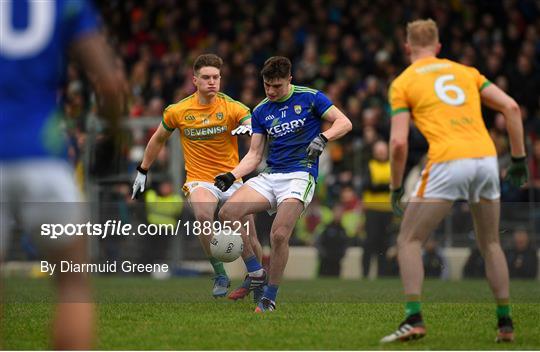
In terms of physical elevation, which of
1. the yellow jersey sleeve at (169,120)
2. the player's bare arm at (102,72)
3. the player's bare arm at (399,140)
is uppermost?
the player's bare arm at (102,72)

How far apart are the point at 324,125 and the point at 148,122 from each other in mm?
2835

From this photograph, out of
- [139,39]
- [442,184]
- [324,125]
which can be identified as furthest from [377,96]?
[442,184]

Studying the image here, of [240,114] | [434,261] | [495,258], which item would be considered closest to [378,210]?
[434,261]

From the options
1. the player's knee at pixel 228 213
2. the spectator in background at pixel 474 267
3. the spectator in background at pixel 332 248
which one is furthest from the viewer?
the spectator in background at pixel 332 248

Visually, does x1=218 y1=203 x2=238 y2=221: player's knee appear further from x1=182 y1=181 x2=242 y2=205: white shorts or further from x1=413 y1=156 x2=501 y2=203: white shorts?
x1=413 y1=156 x2=501 y2=203: white shorts

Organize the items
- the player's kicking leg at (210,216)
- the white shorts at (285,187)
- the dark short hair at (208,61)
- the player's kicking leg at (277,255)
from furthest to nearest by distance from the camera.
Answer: the dark short hair at (208,61) → the player's kicking leg at (210,216) → the white shorts at (285,187) → the player's kicking leg at (277,255)

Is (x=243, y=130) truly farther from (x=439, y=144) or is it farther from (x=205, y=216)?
(x=439, y=144)

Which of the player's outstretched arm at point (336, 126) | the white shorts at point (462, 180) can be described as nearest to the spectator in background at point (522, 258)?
the player's outstretched arm at point (336, 126)

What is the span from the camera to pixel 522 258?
15844 millimetres

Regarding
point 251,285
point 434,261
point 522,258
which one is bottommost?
point 434,261

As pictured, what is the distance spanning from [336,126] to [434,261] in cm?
649

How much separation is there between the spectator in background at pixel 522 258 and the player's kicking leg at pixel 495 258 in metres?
7.74

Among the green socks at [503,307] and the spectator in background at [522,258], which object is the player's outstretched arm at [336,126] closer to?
the green socks at [503,307]

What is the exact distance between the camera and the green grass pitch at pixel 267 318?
26.1 ft
